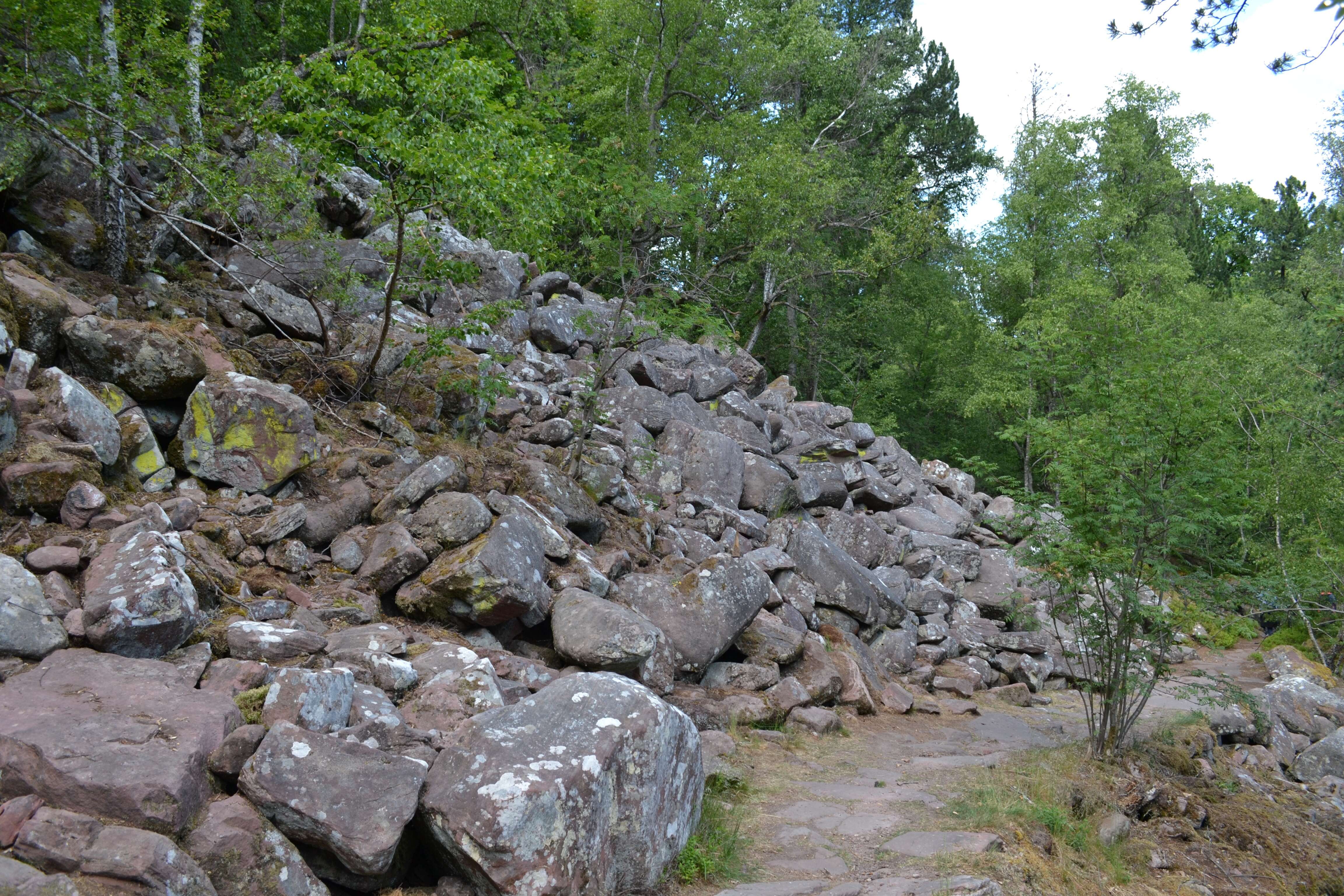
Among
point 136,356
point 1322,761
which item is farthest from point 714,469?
point 1322,761

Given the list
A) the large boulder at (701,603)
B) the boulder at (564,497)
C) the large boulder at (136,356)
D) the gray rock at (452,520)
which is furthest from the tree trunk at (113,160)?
the large boulder at (701,603)

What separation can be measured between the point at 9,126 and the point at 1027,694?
46.4 feet

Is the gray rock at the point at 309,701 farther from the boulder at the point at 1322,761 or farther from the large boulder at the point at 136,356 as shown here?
the boulder at the point at 1322,761

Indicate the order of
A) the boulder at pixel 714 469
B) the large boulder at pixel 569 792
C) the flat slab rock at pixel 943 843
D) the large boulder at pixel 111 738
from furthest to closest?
the boulder at pixel 714 469 < the flat slab rock at pixel 943 843 < the large boulder at pixel 569 792 < the large boulder at pixel 111 738

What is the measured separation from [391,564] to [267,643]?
204cm

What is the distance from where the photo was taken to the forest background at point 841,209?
8.65 m

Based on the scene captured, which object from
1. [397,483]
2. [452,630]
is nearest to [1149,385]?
[452,630]

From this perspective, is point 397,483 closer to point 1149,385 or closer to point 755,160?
point 1149,385

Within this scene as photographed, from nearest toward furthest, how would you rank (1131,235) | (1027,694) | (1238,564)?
(1238,564), (1027,694), (1131,235)

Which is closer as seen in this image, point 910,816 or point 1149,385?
point 910,816

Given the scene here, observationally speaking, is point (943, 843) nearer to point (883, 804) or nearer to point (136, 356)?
point (883, 804)

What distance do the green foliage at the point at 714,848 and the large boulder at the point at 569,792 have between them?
13cm

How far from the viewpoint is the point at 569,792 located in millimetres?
4426

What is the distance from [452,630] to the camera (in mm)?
7543
